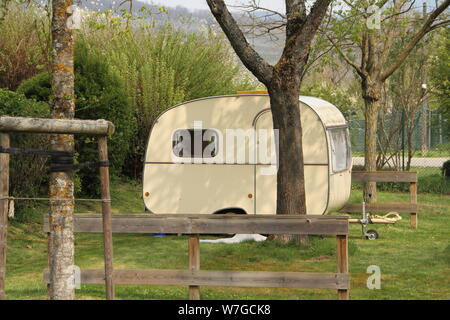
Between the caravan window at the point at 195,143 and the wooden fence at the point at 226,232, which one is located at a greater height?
the caravan window at the point at 195,143

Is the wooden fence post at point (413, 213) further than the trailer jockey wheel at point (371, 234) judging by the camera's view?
Yes

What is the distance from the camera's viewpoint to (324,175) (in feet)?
44.5

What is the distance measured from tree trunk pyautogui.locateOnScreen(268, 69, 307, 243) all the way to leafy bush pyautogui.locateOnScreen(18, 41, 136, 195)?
5.65m

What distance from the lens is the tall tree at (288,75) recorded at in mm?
11972

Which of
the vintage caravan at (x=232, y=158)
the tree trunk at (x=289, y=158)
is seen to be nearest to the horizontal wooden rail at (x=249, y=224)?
the tree trunk at (x=289, y=158)

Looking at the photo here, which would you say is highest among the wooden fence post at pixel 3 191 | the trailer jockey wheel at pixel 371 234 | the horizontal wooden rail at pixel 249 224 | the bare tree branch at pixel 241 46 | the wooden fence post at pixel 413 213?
the bare tree branch at pixel 241 46

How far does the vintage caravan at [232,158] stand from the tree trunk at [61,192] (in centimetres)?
716

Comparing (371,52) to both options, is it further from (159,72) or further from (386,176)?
(159,72)

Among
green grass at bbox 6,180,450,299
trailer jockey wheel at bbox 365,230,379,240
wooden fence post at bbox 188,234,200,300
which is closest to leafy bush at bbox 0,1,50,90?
green grass at bbox 6,180,450,299

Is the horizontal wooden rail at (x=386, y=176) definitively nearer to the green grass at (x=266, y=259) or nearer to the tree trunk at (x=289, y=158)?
the green grass at (x=266, y=259)

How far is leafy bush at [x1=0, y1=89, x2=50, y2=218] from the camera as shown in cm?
1398

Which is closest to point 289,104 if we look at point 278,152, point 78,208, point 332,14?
point 278,152

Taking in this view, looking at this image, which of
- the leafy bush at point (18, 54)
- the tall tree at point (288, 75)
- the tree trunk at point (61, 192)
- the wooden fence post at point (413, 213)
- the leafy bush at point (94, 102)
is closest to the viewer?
the tree trunk at point (61, 192)

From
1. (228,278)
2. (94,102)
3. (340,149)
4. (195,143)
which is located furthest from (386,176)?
(228,278)
